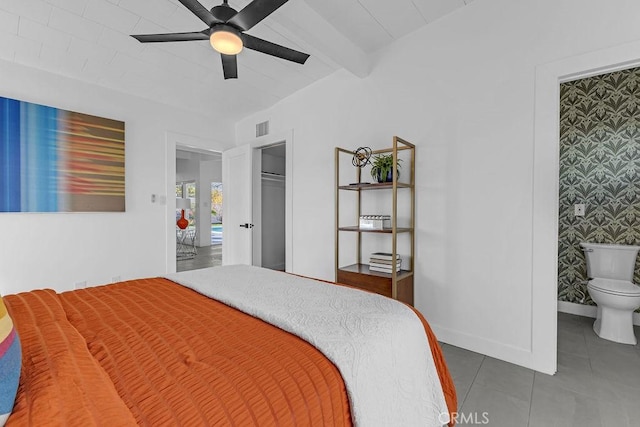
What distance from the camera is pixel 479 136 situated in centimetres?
232

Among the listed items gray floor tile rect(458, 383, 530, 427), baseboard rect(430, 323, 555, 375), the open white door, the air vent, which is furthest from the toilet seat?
the air vent

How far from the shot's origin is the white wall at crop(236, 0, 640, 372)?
2055mm

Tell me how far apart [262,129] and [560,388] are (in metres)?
3.93

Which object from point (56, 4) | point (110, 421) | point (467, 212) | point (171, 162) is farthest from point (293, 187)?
point (110, 421)

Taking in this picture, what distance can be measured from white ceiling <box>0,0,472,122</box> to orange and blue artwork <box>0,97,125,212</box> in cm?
48

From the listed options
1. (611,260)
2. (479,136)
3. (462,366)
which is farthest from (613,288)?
(479,136)

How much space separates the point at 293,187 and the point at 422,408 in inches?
111

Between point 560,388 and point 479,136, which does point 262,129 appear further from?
point 560,388

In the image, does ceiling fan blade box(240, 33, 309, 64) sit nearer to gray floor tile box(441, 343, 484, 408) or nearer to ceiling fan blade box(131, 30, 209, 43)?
ceiling fan blade box(131, 30, 209, 43)

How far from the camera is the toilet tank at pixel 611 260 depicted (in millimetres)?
2791

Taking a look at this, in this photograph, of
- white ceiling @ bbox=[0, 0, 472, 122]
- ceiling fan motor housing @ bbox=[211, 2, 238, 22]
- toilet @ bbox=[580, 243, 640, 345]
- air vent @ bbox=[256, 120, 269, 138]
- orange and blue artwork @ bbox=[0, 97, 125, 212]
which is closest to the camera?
ceiling fan motor housing @ bbox=[211, 2, 238, 22]

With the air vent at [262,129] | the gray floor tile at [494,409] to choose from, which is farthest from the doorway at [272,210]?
the gray floor tile at [494,409]

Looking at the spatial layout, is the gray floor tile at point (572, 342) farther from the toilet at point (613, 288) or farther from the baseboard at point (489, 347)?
the baseboard at point (489, 347)

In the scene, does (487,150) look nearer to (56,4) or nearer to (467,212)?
(467,212)
